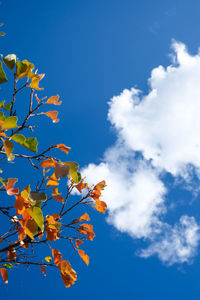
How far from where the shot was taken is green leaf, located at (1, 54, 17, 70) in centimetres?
121

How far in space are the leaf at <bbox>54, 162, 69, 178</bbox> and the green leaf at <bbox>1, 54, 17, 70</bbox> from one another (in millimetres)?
522

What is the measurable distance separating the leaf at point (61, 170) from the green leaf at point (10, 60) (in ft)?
1.71

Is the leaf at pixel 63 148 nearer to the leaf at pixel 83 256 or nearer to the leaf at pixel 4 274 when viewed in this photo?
the leaf at pixel 83 256

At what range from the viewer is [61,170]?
3.91 ft

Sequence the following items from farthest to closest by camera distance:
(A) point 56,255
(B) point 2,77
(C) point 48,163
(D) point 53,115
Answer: (A) point 56,255 < (D) point 53,115 < (C) point 48,163 < (B) point 2,77

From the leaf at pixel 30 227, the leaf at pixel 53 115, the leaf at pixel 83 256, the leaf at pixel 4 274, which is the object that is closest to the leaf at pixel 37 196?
the leaf at pixel 30 227

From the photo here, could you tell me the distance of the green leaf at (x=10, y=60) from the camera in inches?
47.5

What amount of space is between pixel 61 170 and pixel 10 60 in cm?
58

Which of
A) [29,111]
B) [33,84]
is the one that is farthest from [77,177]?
[33,84]

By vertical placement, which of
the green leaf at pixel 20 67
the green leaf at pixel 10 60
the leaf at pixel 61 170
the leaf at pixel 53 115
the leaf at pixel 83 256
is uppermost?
the green leaf at pixel 10 60

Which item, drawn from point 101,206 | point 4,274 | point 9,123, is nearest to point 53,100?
point 9,123

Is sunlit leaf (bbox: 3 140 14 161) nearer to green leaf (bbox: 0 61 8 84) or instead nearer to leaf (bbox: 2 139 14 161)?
leaf (bbox: 2 139 14 161)

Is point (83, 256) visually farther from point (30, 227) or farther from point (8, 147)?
point (8, 147)

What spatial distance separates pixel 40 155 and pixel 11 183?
0.78 ft
